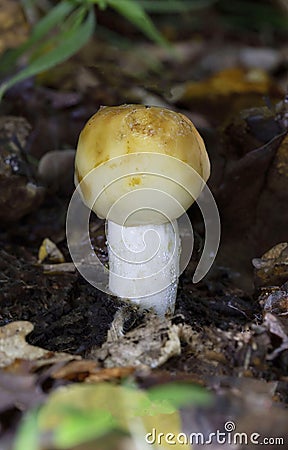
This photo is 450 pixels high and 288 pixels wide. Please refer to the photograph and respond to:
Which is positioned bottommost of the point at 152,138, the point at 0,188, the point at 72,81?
the point at 72,81

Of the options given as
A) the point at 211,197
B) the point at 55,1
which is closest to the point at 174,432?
the point at 211,197

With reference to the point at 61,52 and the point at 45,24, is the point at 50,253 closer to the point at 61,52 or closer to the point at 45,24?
the point at 61,52

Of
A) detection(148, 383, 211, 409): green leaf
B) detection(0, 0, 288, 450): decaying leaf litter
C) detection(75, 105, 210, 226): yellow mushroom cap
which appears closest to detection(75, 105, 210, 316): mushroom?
detection(75, 105, 210, 226): yellow mushroom cap

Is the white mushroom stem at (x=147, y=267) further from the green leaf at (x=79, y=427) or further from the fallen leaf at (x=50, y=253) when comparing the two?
the green leaf at (x=79, y=427)

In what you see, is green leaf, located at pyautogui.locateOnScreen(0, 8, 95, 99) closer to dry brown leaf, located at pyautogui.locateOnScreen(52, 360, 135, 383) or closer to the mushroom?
the mushroom

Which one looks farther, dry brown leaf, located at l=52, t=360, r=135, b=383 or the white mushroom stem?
the white mushroom stem

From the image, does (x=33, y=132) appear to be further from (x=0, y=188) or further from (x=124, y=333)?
(x=124, y=333)
